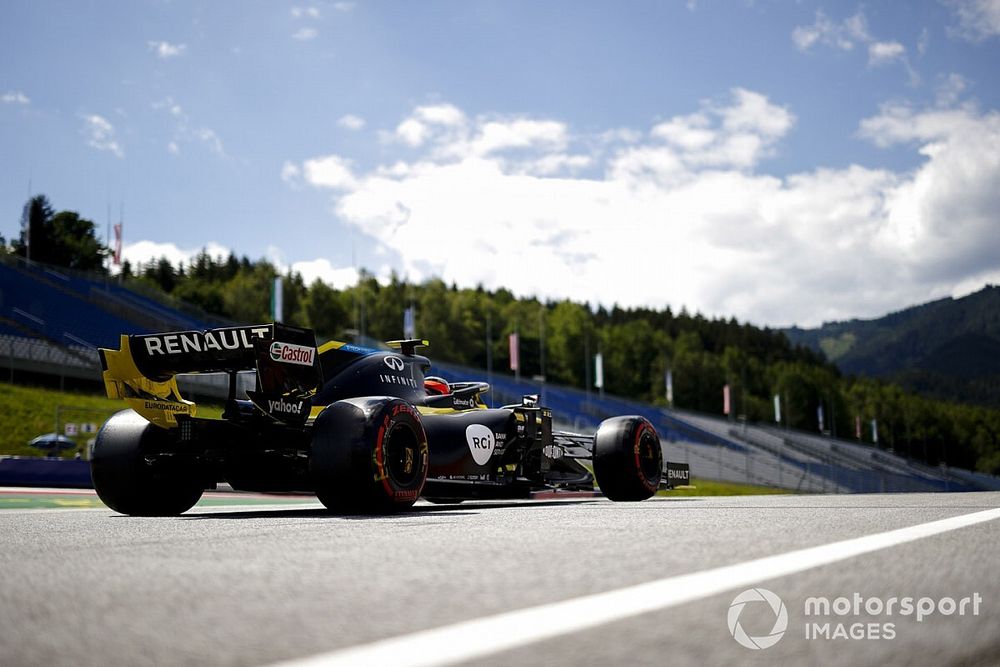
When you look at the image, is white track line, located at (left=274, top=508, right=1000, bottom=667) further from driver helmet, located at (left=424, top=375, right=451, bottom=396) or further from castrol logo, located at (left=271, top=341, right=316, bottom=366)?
driver helmet, located at (left=424, top=375, right=451, bottom=396)

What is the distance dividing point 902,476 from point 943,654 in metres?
82.4

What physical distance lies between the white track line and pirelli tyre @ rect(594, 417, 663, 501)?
7056mm

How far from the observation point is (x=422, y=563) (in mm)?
3238

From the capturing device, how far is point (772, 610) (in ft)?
7.25

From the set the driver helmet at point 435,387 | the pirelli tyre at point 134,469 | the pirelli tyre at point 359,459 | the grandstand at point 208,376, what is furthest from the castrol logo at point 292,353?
the grandstand at point 208,376

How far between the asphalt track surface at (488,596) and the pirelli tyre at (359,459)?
2263 mm

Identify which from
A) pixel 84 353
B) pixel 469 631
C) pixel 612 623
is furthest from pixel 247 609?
pixel 84 353

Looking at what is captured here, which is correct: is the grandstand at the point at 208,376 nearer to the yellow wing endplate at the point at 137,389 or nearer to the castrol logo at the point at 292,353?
the yellow wing endplate at the point at 137,389

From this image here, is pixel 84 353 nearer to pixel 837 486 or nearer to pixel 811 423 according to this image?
pixel 837 486

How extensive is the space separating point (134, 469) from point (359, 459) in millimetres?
1916

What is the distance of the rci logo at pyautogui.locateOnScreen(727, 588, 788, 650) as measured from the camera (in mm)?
1926

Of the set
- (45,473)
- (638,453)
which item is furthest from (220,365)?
(45,473)

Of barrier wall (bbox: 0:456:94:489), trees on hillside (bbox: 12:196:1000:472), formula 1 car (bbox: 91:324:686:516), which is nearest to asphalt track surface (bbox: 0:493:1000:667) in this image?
formula 1 car (bbox: 91:324:686:516)

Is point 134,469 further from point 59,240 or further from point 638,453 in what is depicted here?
point 59,240
